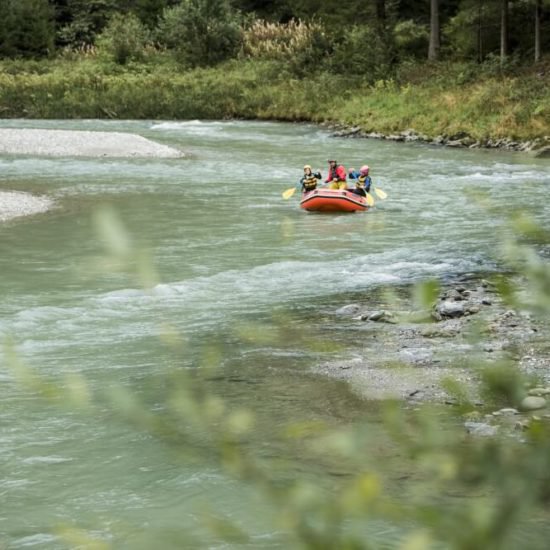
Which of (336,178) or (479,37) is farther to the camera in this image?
(479,37)

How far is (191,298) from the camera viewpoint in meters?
9.84

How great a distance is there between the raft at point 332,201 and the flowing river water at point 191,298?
338 millimetres

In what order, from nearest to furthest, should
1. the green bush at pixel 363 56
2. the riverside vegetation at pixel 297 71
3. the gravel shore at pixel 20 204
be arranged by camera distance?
the gravel shore at pixel 20 204 < the riverside vegetation at pixel 297 71 < the green bush at pixel 363 56

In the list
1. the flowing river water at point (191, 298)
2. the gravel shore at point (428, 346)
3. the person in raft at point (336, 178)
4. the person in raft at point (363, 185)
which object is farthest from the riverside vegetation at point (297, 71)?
the gravel shore at point (428, 346)

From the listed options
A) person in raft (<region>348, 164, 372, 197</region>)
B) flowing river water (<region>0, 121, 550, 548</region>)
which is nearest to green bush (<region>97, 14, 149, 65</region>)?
flowing river water (<region>0, 121, 550, 548</region>)

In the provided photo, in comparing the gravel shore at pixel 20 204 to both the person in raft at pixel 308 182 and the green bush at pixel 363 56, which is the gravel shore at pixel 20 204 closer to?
the person in raft at pixel 308 182

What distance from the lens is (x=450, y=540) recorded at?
1.05 metres

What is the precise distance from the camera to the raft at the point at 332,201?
1641cm

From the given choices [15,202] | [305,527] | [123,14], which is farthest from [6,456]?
[123,14]

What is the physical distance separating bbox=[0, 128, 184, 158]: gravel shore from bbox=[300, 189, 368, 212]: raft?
379 inches

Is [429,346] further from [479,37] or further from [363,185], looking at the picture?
[479,37]

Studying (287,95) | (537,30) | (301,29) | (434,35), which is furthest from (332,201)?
(301,29)

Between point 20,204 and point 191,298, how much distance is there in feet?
25.6

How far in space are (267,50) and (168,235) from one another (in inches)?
1320
